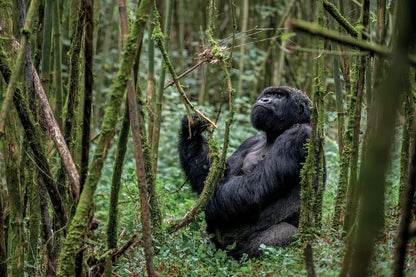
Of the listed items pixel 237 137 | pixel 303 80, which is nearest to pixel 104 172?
pixel 237 137

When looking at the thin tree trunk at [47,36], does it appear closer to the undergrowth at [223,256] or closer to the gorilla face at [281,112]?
the undergrowth at [223,256]

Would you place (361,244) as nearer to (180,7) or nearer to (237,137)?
(237,137)

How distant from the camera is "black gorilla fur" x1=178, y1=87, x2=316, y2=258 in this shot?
4.25m

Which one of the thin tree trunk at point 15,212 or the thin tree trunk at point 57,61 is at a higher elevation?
the thin tree trunk at point 57,61

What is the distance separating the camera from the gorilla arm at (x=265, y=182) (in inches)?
167

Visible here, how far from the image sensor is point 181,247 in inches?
148

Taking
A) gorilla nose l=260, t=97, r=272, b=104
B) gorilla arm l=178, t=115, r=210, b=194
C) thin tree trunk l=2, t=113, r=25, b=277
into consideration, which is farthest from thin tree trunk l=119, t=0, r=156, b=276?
gorilla nose l=260, t=97, r=272, b=104

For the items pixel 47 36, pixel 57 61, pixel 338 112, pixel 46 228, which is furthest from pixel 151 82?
pixel 46 228

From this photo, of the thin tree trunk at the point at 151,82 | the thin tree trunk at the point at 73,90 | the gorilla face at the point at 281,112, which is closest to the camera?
the thin tree trunk at the point at 73,90

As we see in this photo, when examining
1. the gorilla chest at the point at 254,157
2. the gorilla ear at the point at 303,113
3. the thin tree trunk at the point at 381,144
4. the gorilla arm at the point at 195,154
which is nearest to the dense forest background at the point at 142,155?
the thin tree trunk at the point at 381,144

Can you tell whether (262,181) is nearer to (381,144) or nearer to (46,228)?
Answer: (46,228)

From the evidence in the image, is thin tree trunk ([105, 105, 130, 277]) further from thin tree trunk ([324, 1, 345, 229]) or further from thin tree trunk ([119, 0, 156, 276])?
thin tree trunk ([324, 1, 345, 229])

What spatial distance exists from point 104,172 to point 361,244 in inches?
249

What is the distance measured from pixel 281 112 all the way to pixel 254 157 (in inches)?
20.3
